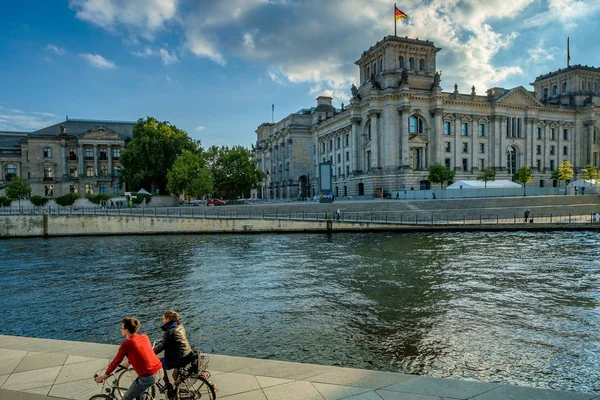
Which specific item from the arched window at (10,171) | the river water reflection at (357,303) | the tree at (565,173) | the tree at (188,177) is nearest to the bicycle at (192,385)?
the river water reflection at (357,303)

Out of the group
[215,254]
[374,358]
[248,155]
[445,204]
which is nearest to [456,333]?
[374,358]

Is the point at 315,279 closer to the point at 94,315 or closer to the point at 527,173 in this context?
the point at 94,315

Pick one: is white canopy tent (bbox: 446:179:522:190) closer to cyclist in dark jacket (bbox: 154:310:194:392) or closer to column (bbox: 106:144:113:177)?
cyclist in dark jacket (bbox: 154:310:194:392)

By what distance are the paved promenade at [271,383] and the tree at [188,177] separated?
5821 centimetres

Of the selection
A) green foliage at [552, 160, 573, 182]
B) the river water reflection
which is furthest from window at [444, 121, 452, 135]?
the river water reflection

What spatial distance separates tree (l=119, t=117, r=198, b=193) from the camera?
73.2 meters

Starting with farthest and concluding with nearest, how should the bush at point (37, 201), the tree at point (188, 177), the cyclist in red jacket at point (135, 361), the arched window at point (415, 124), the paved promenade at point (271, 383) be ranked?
the arched window at point (415, 124) < the tree at point (188, 177) < the bush at point (37, 201) < the paved promenade at point (271, 383) < the cyclist in red jacket at point (135, 361)

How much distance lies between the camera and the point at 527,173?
71.1 m

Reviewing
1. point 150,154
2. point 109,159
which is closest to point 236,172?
point 150,154

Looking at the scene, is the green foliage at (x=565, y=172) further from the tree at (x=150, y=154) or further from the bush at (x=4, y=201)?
the bush at (x=4, y=201)

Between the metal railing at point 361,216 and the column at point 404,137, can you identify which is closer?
the metal railing at point 361,216

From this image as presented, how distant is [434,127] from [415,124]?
3.51 m

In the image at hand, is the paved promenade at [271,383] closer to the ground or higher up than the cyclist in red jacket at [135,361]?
closer to the ground

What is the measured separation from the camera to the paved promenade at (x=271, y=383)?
6.29m
